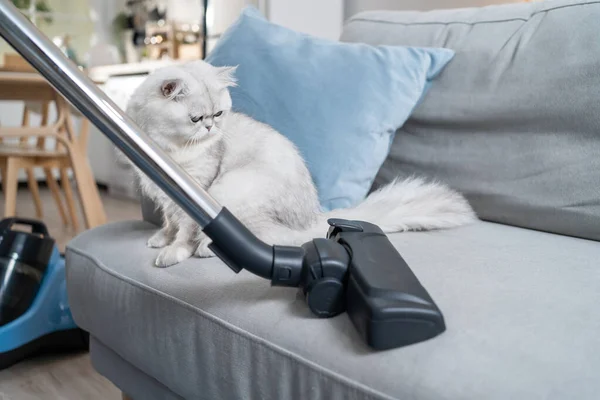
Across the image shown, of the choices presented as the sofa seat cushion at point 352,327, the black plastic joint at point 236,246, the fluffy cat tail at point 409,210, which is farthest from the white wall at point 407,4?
the black plastic joint at point 236,246

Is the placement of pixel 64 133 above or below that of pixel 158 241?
below

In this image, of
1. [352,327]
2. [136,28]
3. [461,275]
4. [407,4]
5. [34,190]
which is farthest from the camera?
[136,28]

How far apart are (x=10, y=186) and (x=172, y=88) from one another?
1.88 meters

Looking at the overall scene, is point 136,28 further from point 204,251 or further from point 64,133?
point 204,251

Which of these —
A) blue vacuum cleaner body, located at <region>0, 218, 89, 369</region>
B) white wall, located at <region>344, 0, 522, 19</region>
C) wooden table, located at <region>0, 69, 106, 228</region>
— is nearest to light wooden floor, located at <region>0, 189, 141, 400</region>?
blue vacuum cleaner body, located at <region>0, 218, 89, 369</region>

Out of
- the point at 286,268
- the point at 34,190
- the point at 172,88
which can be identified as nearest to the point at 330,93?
the point at 172,88

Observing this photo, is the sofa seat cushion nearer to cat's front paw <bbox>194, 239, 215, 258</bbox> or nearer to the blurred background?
cat's front paw <bbox>194, 239, 215, 258</bbox>

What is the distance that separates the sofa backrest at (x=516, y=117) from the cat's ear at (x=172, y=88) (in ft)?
1.93

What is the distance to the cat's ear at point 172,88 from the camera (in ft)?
3.29

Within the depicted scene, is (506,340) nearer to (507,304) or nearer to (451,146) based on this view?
(507,304)

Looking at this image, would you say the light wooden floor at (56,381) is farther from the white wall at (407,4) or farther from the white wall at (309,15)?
the white wall at (407,4)

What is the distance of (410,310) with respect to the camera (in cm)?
62

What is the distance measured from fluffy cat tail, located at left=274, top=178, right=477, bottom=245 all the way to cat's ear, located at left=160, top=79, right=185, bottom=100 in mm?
342

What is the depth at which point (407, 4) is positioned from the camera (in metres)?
2.48
